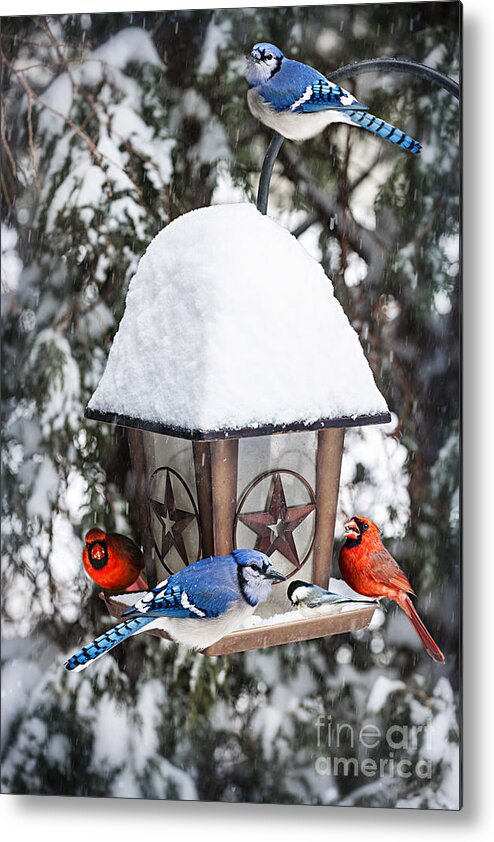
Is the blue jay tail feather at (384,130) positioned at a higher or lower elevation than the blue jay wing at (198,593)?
higher

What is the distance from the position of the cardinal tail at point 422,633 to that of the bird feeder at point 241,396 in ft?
0.36

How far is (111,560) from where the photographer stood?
193cm

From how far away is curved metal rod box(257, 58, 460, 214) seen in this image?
1902 mm

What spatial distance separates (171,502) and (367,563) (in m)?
0.33

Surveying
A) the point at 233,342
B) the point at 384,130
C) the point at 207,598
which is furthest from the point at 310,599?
the point at 384,130

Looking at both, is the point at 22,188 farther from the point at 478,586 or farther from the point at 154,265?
the point at 478,586

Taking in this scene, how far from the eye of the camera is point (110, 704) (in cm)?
207

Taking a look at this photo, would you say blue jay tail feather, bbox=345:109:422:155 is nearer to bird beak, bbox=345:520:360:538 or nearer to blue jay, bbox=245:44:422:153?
blue jay, bbox=245:44:422:153

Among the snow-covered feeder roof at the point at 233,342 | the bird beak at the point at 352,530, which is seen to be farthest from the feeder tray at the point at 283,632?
the snow-covered feeder roof at the point at 233,342

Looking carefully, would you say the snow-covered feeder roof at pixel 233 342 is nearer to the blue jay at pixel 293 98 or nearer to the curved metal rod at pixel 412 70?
the blue jay at pixel 293 98

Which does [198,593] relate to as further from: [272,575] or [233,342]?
[233,342]

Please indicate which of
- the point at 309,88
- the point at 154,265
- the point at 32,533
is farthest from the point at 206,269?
the point at 32,533

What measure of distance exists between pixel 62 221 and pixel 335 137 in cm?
49

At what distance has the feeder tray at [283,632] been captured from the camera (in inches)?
69.8
